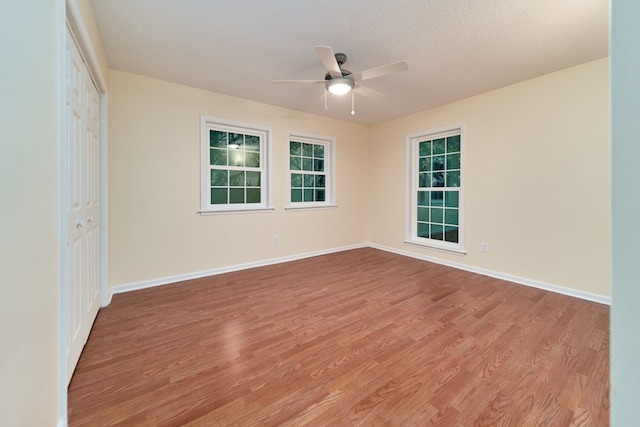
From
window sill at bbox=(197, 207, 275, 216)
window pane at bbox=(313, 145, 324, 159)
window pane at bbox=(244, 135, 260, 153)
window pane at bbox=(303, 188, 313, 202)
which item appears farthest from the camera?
window pane at bbox=(313, 145, 324, 159)

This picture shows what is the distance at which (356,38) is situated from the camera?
2332 millimetres

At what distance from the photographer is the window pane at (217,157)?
3668 millimetres

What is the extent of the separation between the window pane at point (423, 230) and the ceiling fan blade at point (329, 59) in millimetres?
3044

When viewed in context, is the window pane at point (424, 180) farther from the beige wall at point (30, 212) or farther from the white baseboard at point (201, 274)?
the beige wall at point (30, 212)

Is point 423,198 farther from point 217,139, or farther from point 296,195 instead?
point 217,139

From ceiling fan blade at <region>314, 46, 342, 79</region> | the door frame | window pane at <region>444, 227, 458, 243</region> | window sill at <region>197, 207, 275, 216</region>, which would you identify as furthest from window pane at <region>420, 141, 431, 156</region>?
the door frame

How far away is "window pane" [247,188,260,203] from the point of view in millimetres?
4031

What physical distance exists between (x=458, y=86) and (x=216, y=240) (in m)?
3.74

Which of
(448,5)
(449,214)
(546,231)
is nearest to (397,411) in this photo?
(448,5)

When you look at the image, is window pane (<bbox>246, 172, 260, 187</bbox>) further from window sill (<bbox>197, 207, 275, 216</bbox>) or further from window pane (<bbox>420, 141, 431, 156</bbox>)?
window pane (<bbox>420, 141, 431, 156</bbox>)

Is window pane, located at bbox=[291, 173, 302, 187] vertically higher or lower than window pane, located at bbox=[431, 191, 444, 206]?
higher

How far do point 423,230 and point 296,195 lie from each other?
2291 millimetres

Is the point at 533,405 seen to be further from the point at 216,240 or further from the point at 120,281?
the point at 120,281

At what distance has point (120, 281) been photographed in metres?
2.98
